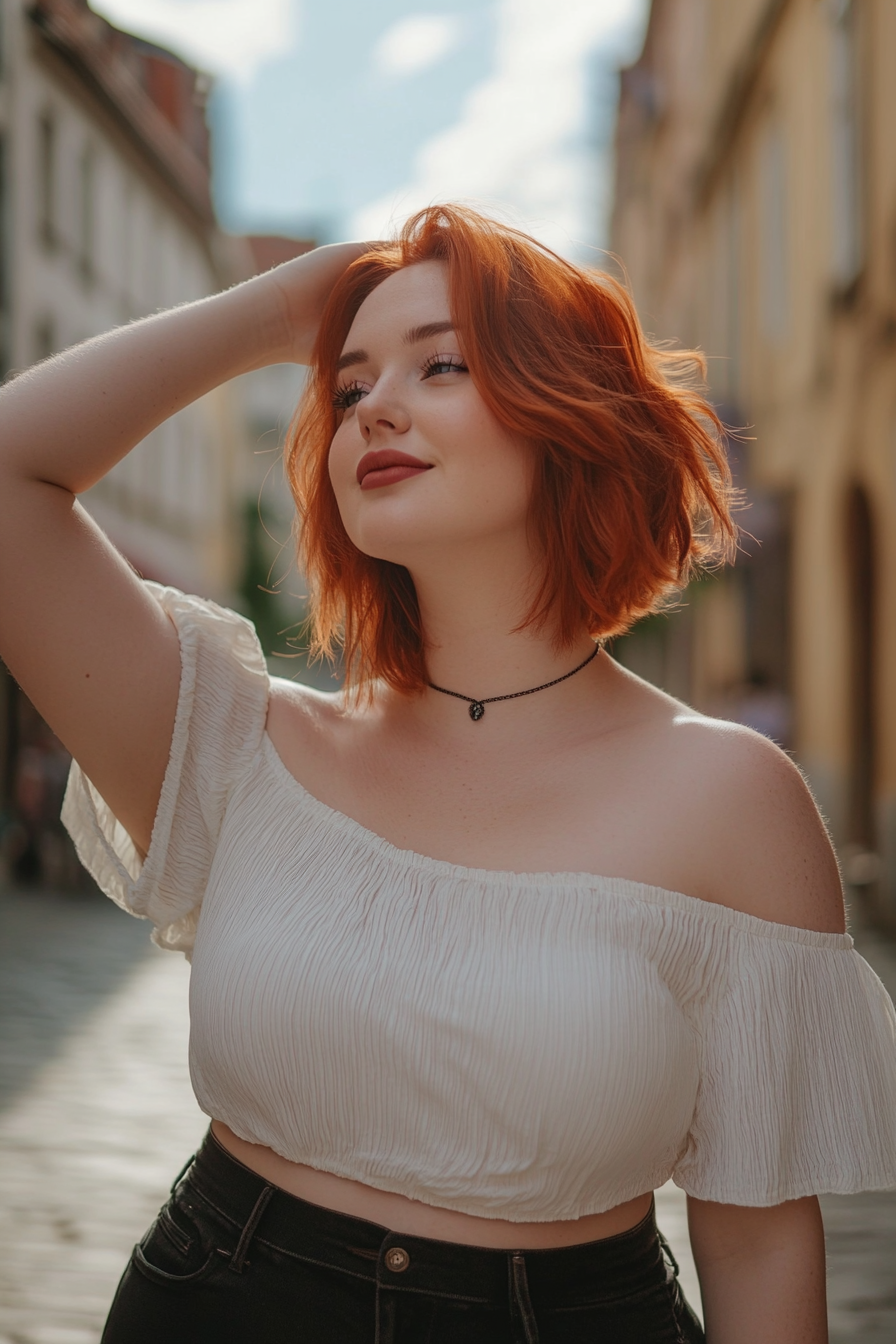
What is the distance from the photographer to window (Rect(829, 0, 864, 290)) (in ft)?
38.1

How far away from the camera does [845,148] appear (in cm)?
1218

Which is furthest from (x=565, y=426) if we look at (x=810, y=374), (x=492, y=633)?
(x=810, y=374)

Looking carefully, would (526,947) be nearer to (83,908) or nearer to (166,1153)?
(166,1153)

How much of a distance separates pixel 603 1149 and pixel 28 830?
42.3ft

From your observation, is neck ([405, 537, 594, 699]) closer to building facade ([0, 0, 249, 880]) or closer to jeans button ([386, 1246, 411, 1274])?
jeans button ([386, 1246, 411, 1274])

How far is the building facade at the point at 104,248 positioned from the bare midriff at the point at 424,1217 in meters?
12.1

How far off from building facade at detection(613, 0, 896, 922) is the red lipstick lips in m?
6.19

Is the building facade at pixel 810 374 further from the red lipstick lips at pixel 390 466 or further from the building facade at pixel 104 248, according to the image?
the building facade at pixel 104 248

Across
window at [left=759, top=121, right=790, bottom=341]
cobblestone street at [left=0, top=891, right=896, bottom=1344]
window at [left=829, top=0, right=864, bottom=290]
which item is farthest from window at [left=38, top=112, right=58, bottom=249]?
cobblestone street at [left=0, top=891, right=896, bottom=1344]

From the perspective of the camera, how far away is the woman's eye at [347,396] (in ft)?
6.72

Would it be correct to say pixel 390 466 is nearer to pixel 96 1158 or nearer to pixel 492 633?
pixel 492 633

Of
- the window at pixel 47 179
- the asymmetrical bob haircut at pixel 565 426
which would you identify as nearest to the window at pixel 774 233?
the window at pixel 47 179

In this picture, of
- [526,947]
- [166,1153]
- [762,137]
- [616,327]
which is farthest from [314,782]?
[762,137]

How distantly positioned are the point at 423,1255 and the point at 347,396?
45.4 inches
